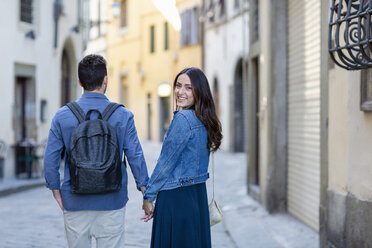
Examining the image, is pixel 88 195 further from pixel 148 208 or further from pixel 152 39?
pixel 152 39

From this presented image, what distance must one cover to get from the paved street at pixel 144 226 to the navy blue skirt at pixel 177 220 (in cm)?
326

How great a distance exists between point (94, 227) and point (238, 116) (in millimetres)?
20533

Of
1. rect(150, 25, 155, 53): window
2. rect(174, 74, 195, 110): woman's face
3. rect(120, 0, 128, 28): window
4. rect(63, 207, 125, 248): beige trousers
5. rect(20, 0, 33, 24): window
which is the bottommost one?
rect(63, 207, 125, 248): beige trousers

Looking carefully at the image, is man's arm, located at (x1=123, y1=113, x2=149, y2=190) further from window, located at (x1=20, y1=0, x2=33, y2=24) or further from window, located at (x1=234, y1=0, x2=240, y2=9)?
window, located at (x1=234, y1=0, x2=240, y2=9)

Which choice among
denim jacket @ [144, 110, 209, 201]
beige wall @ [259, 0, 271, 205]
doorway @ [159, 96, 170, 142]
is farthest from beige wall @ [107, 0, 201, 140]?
denim jacket @ [144, 110, 209, 201]

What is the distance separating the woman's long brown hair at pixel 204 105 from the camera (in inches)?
153

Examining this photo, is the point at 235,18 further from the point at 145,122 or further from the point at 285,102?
the point at 285,102

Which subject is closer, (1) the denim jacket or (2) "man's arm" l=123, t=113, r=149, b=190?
(1) the denim jacket

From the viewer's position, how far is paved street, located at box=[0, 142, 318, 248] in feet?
24.1

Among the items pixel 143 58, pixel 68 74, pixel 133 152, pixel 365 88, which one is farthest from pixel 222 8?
pixel 133 152

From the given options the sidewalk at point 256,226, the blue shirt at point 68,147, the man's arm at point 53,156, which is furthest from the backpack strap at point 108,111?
the sidewalk at point 256,226

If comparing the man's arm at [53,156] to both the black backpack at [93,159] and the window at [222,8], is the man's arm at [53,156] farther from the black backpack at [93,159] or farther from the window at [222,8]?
the window at [222,8]

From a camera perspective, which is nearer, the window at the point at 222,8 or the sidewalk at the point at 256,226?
the sidewalk at the point at 256,226

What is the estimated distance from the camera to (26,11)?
643 inches
